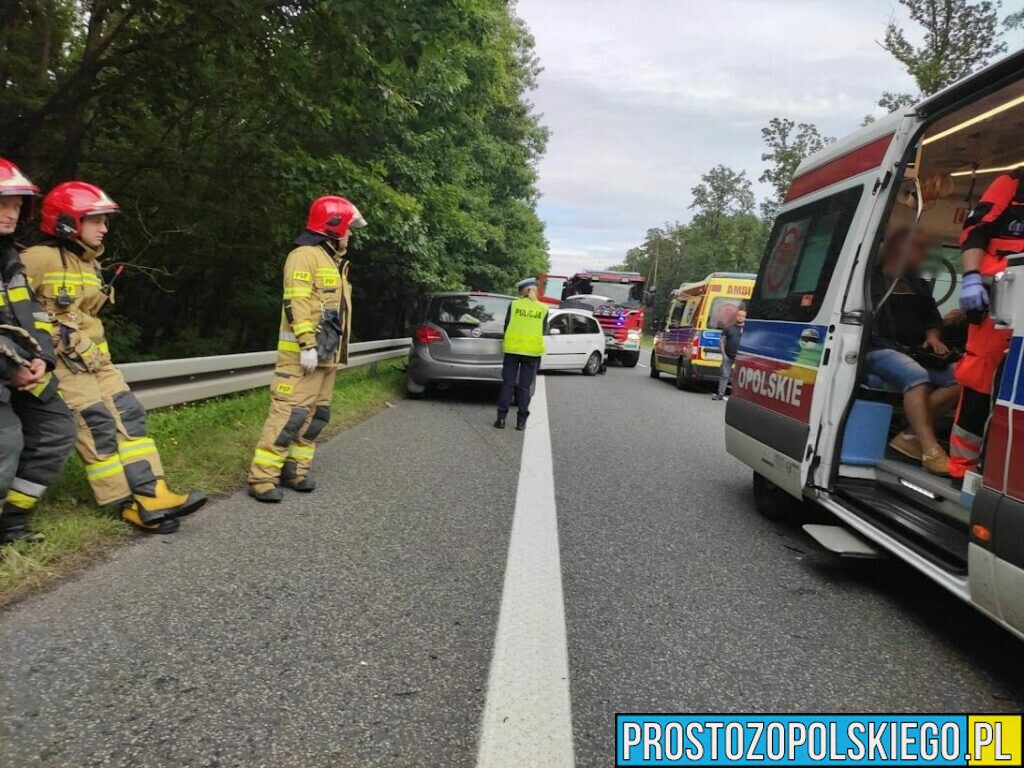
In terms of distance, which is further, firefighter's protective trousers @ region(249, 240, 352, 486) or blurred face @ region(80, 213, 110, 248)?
firefighter's protective trousers @ region(249, 240, 352, 486)

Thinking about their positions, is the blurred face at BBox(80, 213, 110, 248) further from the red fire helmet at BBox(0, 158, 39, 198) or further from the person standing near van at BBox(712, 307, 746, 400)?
the person standing near van at BBox(712, 307, 746, 400)

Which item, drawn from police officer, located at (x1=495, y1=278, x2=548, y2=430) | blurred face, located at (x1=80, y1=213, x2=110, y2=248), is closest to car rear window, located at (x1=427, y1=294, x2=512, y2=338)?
police officer, located at (x1=495, y1=278, x2=548, y2=430)

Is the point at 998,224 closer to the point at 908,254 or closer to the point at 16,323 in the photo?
the point at 908,254

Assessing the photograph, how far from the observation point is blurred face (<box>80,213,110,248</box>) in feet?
11.8

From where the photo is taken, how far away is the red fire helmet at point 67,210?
354 centimetres

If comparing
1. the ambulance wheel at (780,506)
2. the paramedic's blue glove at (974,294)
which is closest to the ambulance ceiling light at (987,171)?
the paramedic's blue glove at (974,294)

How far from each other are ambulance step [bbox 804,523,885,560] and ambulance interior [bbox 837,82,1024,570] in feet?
0.53

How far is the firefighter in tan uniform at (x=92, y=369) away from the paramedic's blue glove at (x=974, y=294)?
413 centimetres

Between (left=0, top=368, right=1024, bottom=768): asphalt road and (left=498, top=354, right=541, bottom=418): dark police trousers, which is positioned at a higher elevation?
(left=498, top=354, right=541, bottom=418): dark police trousers

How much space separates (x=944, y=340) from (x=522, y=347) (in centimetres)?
453

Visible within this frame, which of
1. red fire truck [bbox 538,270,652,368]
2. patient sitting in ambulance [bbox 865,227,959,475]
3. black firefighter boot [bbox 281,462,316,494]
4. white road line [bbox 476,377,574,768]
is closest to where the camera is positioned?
white road line [bbox 476,377,574,768]

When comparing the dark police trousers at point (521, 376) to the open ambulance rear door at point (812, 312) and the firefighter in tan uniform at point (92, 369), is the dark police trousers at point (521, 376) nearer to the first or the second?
the open ambulance rear door at point (812, 312)

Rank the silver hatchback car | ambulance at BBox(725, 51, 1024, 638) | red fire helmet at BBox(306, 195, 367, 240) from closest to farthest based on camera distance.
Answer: ambulance at BBox(725, 51, 1024, 638) < red fire helmet at BBox(306, 195, 367, 240) < the silver hatchback car

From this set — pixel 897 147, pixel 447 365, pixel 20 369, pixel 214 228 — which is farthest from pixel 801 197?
pixel 214 228
